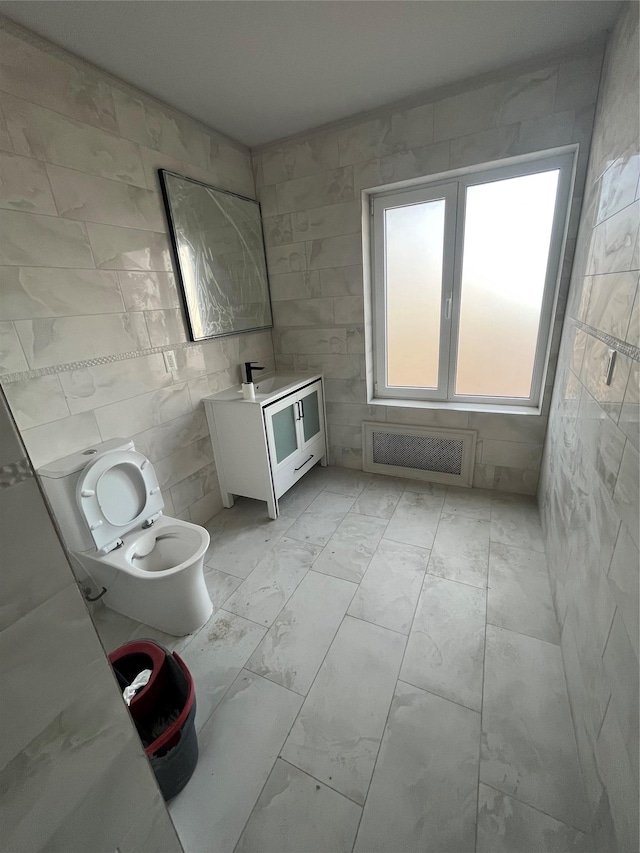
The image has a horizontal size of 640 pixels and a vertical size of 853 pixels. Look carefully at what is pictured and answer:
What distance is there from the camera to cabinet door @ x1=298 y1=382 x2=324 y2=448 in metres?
2.54

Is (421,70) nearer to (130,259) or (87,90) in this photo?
(87,90)

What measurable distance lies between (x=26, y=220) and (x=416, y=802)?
2438mm

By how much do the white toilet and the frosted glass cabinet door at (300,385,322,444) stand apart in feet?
3.77

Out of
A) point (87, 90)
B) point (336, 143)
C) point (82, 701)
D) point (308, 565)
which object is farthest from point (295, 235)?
point (82, 701)

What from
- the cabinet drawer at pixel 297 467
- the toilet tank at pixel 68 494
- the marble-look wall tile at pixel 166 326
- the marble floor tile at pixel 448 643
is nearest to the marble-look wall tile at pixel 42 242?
the marble-look wall tile at pixel 166 326

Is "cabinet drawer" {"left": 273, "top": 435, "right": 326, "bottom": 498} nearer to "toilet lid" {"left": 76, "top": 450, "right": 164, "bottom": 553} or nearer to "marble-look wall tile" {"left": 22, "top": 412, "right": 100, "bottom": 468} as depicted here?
"toilet lid" {"left": 76, "top": 450, "right": 164, "bottom": 553}

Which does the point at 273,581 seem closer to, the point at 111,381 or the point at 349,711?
the point at 349,711

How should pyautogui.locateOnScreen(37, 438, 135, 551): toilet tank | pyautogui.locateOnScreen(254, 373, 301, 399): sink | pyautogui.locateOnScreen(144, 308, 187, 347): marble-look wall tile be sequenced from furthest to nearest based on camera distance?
pyautogui.locateOnScreen(254, 373, 301, 399): sink < pyautogui.locateOnScreen(144, 308, 187, 347): marble-look wall tile < pyautogui.locateOnScreen(37, 438, 135, 551): toilet tank

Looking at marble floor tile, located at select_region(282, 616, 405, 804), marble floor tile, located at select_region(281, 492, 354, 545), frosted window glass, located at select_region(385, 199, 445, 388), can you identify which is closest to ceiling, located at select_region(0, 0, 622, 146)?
frosted window glass, located at select_region(385, 199, 445, 388)

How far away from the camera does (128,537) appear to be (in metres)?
1.63

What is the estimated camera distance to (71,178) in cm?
151

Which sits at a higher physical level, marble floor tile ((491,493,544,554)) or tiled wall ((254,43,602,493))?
tiled wall ((254,43,602,493))

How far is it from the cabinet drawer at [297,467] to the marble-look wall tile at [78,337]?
3.72ft

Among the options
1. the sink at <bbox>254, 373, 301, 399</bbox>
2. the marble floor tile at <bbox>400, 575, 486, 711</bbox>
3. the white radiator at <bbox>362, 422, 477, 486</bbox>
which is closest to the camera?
the marble floor tile at <bbox>400, 575, 486, 711</bbox>
